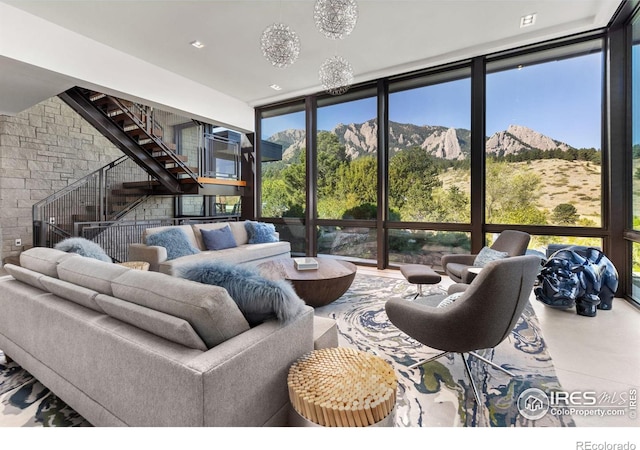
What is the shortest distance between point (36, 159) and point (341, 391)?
7.36 meters

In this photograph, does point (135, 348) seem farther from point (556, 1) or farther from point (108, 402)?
point (556, 1)

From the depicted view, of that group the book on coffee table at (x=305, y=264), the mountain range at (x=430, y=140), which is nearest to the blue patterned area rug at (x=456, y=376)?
the book on coffee table at (x=305, y=264)

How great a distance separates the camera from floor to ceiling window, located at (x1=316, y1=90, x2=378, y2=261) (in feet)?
18.5

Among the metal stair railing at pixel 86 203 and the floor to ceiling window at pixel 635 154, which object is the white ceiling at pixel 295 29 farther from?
the metal stair railing at pixel 86 203

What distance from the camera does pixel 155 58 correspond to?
4586 mm

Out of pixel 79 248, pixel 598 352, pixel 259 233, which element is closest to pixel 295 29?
pixel 259 233

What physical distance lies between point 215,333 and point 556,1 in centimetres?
472

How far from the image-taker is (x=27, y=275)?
207 cm

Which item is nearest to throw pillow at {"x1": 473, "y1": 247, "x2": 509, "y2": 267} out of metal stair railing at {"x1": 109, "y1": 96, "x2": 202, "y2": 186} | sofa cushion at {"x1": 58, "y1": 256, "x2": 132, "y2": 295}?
sofa cushion at {"x1": 58, "y1": 256, "x2": 132, "y2": 295}

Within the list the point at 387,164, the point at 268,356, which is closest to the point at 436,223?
the point at 387,164

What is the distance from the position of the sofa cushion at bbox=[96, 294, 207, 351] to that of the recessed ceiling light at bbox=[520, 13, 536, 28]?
4792 millimetres

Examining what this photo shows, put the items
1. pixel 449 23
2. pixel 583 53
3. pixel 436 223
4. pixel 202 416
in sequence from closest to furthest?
pixel 202 416, pixel 449 23, pixel 583 53, pixel 436 223

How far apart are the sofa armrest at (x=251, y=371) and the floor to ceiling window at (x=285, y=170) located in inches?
194

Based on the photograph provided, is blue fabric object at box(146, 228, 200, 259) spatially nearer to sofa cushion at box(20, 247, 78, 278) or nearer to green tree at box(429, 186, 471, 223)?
sofa cushion at box(20, 247, 78, 278)
